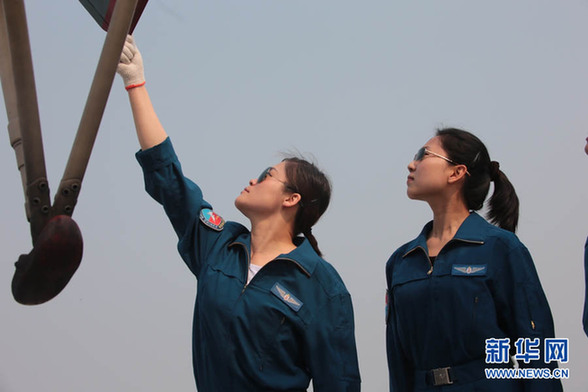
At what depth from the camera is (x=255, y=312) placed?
1767mm

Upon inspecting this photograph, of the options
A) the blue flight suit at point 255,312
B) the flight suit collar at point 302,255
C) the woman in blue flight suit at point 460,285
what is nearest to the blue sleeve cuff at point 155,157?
the blue flight suit at point 255,312

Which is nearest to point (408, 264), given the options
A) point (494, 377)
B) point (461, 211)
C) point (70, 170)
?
point (461, 211)

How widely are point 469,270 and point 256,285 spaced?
56 centimetres

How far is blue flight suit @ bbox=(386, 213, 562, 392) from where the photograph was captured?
72.6 inches

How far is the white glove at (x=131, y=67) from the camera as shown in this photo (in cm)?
179

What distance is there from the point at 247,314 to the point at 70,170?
27.9 inches

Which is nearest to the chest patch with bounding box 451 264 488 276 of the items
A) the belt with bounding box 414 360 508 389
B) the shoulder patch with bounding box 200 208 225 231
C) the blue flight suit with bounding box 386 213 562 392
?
the blue flight suit with bounding box 386 213 562 392

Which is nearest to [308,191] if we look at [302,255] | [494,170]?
[302,255]

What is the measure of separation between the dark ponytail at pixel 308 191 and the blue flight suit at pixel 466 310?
289mm

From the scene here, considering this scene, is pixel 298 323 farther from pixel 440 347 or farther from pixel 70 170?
pixel 70 170

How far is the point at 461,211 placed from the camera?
2.08m

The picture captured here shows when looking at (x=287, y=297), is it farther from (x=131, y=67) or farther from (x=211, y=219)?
(x=131, y=67)

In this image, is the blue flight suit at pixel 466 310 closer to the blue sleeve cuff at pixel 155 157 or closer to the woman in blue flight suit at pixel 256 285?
the woman in blue flight suit at pixel 256 285

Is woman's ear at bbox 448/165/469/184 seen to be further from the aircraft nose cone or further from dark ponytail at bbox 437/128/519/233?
the aircraft nose cone
